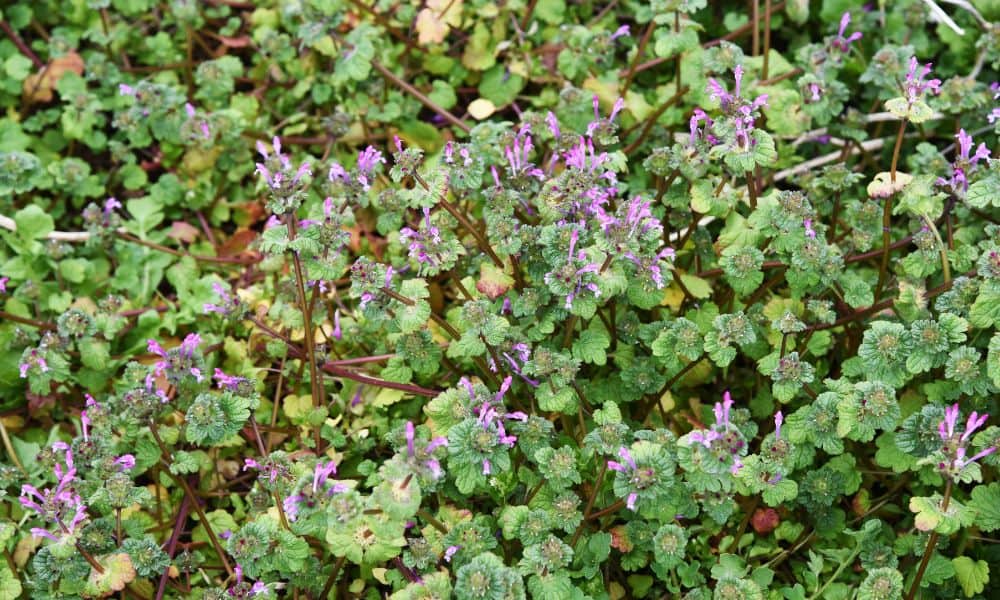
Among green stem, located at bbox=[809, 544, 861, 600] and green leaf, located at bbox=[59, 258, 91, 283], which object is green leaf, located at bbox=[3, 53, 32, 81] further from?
green stem, located at bbox=[809, 544, 861, 600]

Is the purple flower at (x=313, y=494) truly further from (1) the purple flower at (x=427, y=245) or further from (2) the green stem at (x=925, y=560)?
(2) the green stem at (x=925, y=560)

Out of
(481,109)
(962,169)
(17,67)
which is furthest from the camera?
(17,67)

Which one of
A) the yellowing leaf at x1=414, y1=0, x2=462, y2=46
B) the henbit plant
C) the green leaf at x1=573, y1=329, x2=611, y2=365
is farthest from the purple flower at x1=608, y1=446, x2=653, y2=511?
the yellowing leaf at x1=414, y1=0, x2=462, y2=46

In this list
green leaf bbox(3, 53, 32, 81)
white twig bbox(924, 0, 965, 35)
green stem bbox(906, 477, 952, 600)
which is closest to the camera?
green stem bbox(906, 477, 952, 600)

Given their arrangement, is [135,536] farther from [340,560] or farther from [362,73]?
[362,73]

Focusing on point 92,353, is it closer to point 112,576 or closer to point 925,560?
point 112,576

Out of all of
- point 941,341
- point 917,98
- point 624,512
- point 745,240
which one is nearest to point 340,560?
point 624,512

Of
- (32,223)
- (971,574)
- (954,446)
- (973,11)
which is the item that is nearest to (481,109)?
(32,223)
